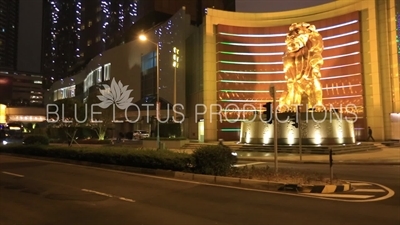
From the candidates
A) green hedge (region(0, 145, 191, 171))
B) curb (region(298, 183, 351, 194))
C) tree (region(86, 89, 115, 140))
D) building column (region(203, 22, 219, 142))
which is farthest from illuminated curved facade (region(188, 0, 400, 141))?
curb (region(298, 183, 351, 194))

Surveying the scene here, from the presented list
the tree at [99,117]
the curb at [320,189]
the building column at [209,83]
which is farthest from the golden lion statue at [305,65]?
the tree at [99,117]

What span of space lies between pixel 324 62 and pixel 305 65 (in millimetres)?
13966

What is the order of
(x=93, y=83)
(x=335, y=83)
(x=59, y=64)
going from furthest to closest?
1. (x=59, y=64)
2. (x=93, y=83)
3. (x=335, y=83)

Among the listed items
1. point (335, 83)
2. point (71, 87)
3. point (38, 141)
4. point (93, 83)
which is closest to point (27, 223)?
point (38, 141)

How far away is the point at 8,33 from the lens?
611ft

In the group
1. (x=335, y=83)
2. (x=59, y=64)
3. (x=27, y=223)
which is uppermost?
(x=59, y=64)

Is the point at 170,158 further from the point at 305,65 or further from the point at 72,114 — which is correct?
the point at 72,114

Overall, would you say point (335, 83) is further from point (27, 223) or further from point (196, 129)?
point (27, 223)

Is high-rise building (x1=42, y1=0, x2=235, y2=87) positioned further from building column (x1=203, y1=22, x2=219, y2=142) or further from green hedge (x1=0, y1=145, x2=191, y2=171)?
green hedge (x1=0, y1=145, x2=191, y2=171)

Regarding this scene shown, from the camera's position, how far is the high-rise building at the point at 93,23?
252ft

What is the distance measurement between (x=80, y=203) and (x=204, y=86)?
35.4 meters

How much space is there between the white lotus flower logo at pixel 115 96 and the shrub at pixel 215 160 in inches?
1577

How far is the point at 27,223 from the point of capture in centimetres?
723

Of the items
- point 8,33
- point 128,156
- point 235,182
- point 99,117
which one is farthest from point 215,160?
point 8,33
